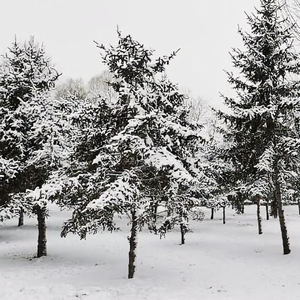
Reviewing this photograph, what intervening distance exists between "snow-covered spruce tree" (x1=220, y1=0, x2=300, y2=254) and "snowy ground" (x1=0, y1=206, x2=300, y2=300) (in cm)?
299

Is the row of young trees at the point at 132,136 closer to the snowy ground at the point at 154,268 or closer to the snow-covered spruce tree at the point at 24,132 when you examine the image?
the snow-covered spruce tree at the point at 24,132

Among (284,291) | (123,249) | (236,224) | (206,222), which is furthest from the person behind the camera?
(206,222)

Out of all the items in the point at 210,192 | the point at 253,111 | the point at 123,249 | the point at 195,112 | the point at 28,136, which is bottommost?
the point at 123,249

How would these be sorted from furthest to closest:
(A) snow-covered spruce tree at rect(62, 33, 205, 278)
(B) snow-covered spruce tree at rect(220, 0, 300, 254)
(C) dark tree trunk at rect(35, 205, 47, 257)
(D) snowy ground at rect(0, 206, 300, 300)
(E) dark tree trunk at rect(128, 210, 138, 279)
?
(C) dark tree trunk at rect(35, 205, 47, 257), (B) snow-covered spruce tree at rect(220, 0, 300, 254), (E) dark tree trunk at rect(128, 210, 138, 279), (A) snow-covered spruce tree at rect(62, 33, 205, 278), (D) snowy ground at rect(0, 206, 300, 300)

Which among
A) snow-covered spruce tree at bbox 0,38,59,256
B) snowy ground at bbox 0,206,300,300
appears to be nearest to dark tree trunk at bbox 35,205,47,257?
snow-covered spruce tree at bbox 0,38,59,256

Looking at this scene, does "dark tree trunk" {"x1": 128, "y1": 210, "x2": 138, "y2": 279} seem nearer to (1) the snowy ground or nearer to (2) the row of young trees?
(2) the row of young trees

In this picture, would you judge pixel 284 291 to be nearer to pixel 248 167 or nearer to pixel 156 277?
pixel 156 277

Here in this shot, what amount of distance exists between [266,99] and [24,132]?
11.2 metres

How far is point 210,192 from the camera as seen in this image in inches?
1005

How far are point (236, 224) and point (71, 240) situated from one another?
14.8 m

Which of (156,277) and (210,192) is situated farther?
(210,192)

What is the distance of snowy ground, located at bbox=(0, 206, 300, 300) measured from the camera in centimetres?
950

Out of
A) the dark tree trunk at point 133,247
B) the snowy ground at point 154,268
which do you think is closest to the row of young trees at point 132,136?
the dark tree trunk at point 133,247

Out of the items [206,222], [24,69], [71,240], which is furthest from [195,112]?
[24,69]
